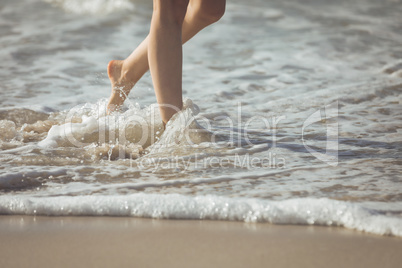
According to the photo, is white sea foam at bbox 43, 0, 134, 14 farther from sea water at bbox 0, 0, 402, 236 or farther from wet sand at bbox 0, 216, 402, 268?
wet sand at bbox 0, 216, 402, 268

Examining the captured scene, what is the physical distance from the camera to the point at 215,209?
5.27ft

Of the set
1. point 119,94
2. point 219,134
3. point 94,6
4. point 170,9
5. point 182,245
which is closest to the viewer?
point 182,245

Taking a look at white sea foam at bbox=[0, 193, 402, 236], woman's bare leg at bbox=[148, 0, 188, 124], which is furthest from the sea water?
woman's bare leg at bbox=[148, 0, 188, 124]

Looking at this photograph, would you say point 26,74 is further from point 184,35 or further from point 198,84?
point 184,35

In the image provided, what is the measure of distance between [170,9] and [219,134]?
0.68 metres

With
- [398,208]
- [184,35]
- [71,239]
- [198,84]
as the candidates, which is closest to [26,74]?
[198,84]

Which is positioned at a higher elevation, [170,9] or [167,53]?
[170,9]

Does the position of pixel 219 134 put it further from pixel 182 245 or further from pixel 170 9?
pixel 182 245

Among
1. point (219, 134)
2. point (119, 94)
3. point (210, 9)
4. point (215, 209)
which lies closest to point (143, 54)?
point (119, 94)

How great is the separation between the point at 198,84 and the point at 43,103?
3.80 ft

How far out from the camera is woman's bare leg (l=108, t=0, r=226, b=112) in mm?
2457

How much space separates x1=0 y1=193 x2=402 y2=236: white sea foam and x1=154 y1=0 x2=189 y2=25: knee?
0.89 meters

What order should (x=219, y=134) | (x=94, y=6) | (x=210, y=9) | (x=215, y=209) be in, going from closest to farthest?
(x=215, y=209)
(x=210, y=9)
(x=219, y=134)
(x=94, y=6)

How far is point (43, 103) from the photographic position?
3.36 meters
